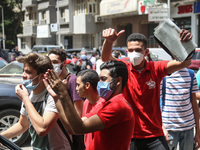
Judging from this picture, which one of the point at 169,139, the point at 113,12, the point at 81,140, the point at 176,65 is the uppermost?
the point at 113,12

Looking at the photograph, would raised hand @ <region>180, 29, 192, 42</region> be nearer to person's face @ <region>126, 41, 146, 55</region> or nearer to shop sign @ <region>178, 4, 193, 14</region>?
person's face @ <region>126, 41, 146, 55</region>

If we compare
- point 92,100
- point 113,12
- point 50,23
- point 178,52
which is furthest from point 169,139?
point 50,23

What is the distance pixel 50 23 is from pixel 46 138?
40.2 metres

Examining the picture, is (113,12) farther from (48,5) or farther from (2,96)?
(2,96)

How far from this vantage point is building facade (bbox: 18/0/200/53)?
2270 centimetres

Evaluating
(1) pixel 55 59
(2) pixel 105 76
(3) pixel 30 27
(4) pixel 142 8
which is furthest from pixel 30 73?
(3) pixel 30 27

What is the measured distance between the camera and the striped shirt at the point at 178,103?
3.97 meters

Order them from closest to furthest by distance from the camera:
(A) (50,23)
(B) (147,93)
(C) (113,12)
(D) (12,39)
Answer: (B) (147,93), (C) (113,12), (A) (50,23), (D) (12,39)

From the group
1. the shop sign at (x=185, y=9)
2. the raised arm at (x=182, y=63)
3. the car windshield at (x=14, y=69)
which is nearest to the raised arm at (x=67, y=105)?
the raised arm at (x=182, y=63)

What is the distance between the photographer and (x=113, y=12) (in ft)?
93.8

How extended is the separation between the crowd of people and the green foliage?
165 ft

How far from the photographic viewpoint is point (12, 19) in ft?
175

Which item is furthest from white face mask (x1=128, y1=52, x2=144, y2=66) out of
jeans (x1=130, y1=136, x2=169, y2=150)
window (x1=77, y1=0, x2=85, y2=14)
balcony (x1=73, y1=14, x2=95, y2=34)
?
window (x1=77, y1=0, x2=85, y2=14)

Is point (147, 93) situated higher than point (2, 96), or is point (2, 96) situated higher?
point (147, 93)
